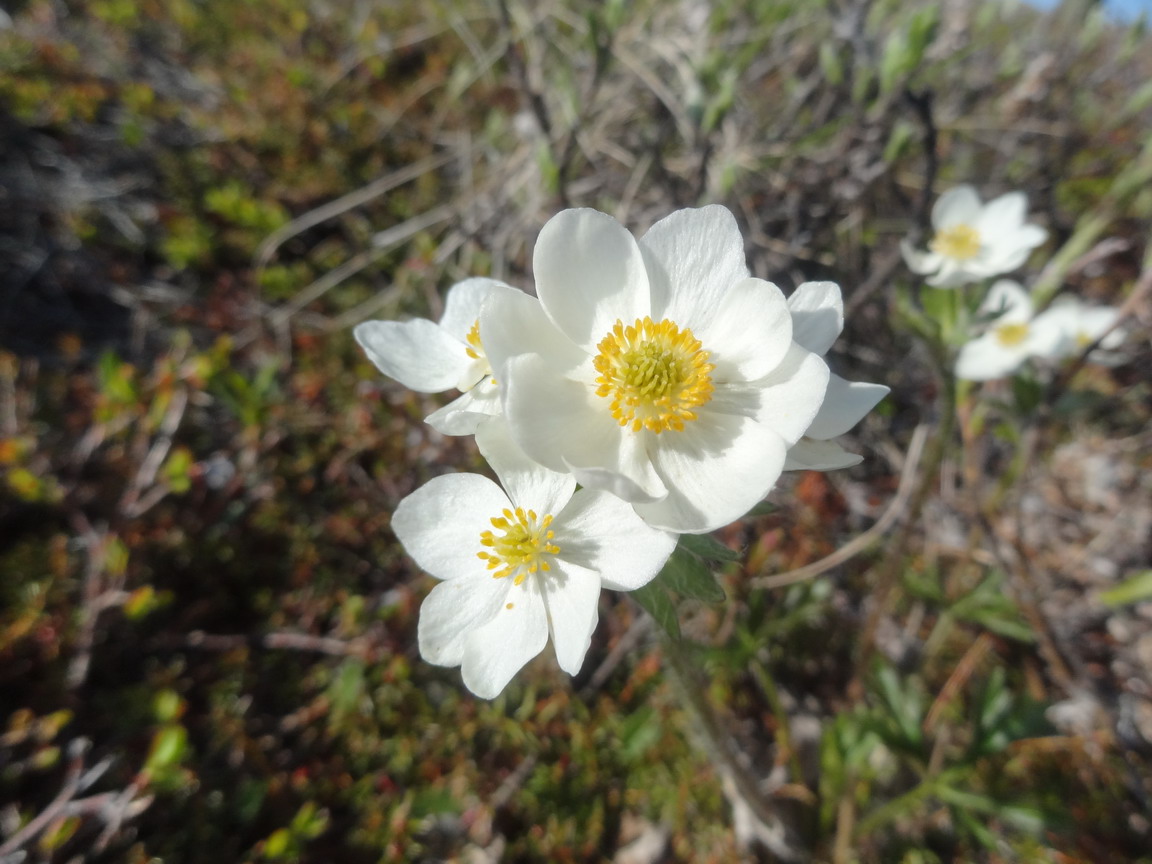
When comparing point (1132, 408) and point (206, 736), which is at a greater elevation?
point (206, 736)

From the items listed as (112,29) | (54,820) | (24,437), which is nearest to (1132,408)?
(54,820)

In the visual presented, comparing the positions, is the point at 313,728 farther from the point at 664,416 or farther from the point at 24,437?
the point at 664,416

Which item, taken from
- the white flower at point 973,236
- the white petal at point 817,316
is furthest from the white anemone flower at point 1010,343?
the white petal at point 817,316

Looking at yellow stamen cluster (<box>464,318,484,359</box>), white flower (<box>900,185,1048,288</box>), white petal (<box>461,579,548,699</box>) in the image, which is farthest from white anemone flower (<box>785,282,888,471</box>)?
white flower (<box>900,185,1048,288</box>)

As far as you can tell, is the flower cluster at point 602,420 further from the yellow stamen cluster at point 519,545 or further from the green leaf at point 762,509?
the green leaf at point 762,509

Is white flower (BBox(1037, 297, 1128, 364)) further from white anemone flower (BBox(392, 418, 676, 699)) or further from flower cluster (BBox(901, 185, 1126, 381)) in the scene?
white anemone flower (BBox(392, 418, 676, 699))

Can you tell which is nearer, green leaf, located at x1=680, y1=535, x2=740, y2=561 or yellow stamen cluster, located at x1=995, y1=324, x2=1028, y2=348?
green leaf, located at x1=680, y1=535, x2=740, y2=561
